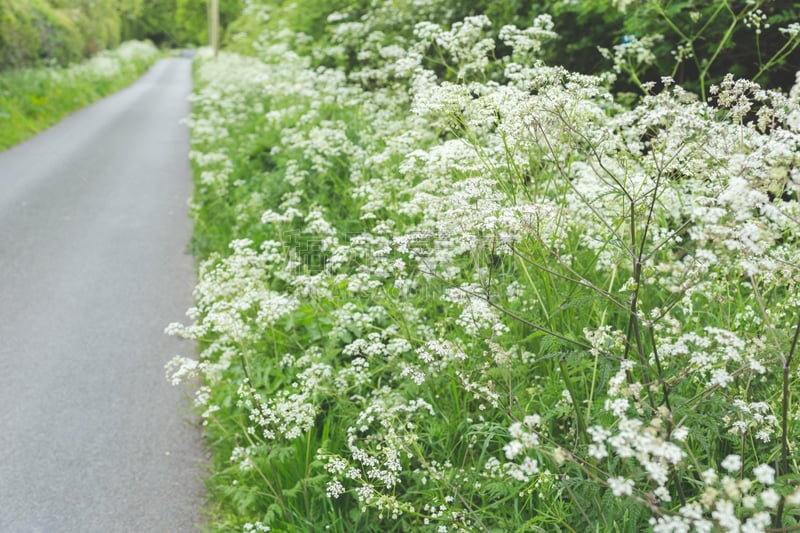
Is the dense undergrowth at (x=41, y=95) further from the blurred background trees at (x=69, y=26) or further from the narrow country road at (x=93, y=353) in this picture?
the narrow country road at (x=93, y=353)

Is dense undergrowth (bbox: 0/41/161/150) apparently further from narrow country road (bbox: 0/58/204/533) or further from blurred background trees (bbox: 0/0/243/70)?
narrow country road (bbox: 0/58/204/533)

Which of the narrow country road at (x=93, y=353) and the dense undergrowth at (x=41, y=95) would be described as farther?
the dense undergrowth at (x=41, y=95)

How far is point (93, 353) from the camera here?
5.00 m

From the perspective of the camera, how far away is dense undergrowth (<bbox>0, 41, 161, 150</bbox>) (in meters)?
13.1

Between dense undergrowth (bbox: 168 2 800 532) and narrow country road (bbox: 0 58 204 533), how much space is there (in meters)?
0.38

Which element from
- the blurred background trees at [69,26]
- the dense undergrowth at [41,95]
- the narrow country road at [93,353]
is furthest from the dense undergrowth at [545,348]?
the blurred background trees at [69,26]

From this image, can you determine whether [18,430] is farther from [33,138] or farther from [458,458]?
[33,138]

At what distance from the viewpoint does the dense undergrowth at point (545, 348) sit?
82.6 inches

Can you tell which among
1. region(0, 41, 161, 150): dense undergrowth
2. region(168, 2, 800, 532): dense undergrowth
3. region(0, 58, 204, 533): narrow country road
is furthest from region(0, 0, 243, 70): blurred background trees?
region(168, 2, 800, 532): dense undergrowth

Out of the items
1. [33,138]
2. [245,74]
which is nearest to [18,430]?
[245,74]

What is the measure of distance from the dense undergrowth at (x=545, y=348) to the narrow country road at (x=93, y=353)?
1.25 feet

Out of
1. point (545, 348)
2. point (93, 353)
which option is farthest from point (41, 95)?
point (545, 348)

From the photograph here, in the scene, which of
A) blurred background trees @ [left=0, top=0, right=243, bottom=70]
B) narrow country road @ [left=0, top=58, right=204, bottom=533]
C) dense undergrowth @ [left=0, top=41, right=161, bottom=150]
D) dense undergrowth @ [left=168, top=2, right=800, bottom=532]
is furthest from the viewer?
blurred background trees @ [left=0, top=0, right=243, bottom=70]

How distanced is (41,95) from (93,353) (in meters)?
13.7
